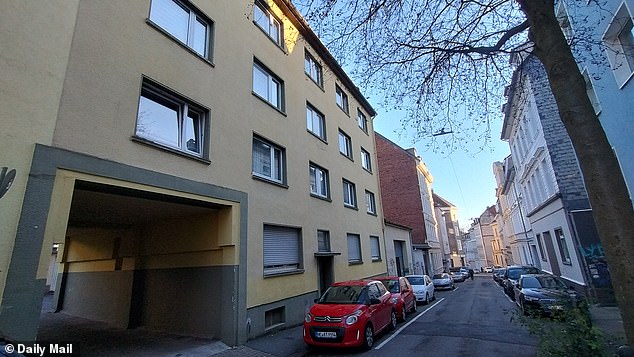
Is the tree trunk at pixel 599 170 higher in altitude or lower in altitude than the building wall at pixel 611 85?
lower

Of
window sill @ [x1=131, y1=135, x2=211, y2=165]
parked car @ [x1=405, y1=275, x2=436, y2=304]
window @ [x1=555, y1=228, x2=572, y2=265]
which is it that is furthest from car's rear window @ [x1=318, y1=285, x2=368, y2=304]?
window @ [x1=555, y1=228, x2=572, y2=265]

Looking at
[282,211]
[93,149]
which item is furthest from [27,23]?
[282,211]

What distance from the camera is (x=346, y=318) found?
7484 millimetres

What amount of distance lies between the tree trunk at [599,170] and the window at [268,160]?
782cm

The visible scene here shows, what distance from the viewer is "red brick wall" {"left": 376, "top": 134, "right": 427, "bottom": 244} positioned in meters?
35.2

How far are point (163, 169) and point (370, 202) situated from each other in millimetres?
15786

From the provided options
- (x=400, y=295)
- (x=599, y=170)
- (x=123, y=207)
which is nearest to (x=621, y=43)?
(x=599, y=170)

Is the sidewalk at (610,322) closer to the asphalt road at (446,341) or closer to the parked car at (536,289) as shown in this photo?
the parked car at (536,289)

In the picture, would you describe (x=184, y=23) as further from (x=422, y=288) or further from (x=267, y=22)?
(x=422, y=288)

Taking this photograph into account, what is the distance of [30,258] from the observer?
4.59 m

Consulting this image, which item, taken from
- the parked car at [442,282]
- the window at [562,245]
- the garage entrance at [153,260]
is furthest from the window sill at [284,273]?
the parked car at [442,282]

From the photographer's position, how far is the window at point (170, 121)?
23.1 ft

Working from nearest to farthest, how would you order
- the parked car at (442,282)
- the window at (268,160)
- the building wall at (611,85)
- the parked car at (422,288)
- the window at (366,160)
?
the building wall at (611,85) < the window at (268,160) < the parked car at (422,288) < the window at (366,160) < the parked car at (442,282)

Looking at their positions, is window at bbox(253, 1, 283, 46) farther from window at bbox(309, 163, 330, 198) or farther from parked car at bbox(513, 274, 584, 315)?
parked car at bbox(513, 274, 584, 315)
